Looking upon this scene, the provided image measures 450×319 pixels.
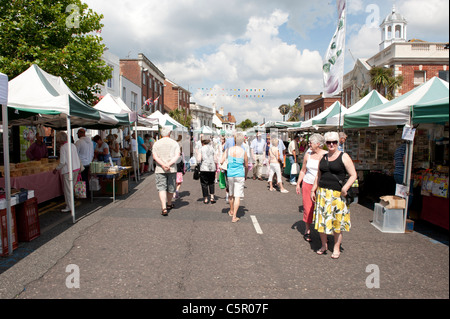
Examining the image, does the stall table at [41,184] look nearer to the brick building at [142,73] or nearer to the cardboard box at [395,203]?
the cardboard box at [395,203]

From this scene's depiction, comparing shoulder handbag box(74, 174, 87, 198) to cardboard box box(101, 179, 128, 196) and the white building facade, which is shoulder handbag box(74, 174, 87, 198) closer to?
cardboard box box(101, 179, 128, 196)

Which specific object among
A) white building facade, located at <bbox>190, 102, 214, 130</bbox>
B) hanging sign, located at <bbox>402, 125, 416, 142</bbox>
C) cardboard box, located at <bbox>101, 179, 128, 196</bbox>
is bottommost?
cardboard box, located at <bbox>101, 179, 128, 196</bbox>

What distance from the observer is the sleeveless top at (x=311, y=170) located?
530cm

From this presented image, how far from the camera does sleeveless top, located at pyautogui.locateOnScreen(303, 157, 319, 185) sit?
530 centimetres

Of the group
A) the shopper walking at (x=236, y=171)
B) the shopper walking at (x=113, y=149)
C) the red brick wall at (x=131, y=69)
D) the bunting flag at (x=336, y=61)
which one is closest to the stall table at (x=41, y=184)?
the shopper walking at (x=113, y=149)

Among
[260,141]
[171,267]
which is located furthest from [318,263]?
[260,141]

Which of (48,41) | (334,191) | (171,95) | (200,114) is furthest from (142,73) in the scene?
(200,114)

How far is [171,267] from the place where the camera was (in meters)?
4.04

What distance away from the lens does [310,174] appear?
5.35 metres

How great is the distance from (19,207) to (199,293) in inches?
144

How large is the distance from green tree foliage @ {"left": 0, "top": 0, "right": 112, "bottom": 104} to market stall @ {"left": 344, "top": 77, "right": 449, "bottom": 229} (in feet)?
32.3

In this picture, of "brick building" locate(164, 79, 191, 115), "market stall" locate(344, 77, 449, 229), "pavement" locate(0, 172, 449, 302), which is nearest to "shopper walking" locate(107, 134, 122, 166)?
"pavement" locate(0, 172, 449, 302)

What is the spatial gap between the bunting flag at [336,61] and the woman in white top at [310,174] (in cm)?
306

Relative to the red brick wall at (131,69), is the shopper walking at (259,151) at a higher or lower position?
lower
